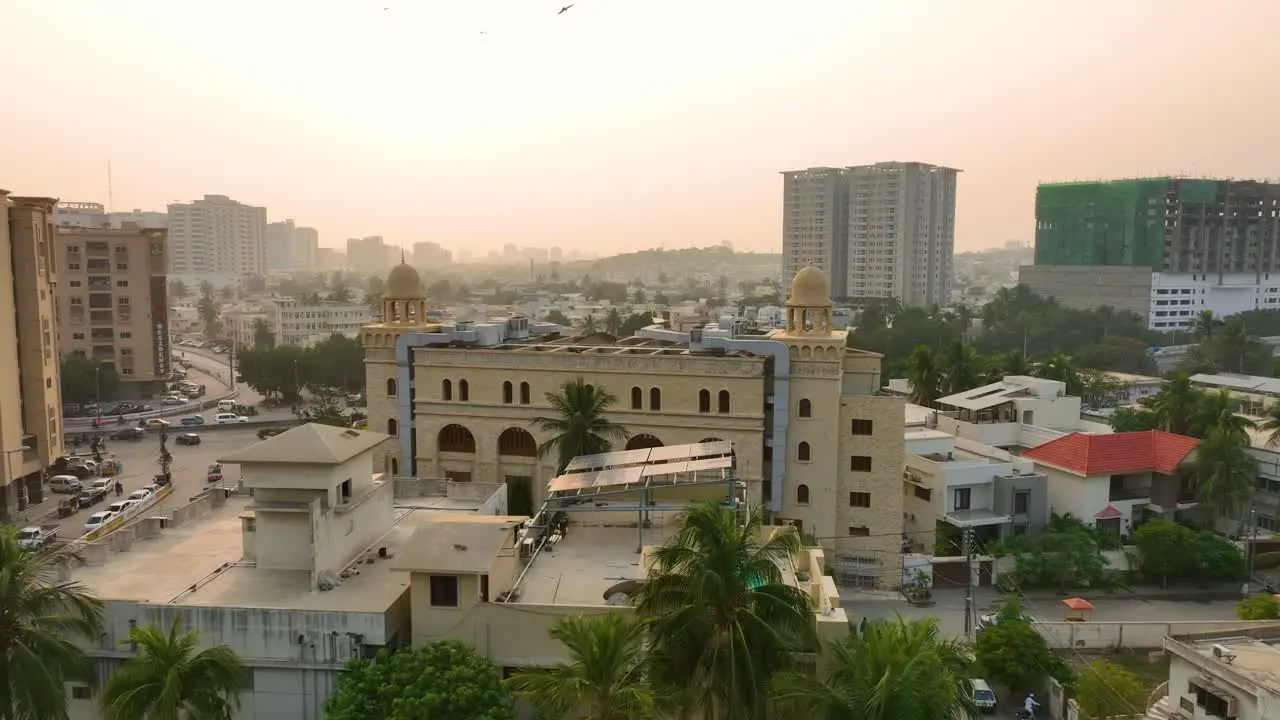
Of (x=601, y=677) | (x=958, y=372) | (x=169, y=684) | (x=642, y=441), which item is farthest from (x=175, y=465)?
(x=601, y=677)

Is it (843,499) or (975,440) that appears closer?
(843,499)

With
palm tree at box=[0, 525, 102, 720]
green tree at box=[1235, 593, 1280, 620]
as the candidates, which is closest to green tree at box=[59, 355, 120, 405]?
palm tree at box=[0, 525, 102, 720]

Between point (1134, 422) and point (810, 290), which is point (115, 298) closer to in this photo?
point (810, 290)

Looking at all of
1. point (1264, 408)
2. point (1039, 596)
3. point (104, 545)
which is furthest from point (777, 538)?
point (1264, 408)

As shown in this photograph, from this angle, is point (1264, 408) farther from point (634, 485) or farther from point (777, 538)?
point (777, 538)

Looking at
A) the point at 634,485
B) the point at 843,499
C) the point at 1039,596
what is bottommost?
the point at 1039,596

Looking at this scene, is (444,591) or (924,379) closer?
(444,591)
